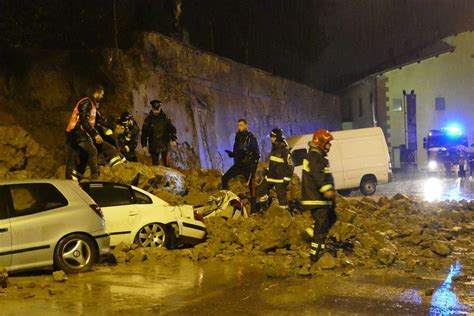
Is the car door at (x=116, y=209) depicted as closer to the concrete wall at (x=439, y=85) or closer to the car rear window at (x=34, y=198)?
the car rear window at (x=34, y=198)

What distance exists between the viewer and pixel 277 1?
32219mm

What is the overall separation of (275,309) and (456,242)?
→ 212 inches

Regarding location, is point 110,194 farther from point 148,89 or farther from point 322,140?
point 148,89

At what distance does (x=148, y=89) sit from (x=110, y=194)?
20.7 ft

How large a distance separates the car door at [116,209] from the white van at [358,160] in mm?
9420

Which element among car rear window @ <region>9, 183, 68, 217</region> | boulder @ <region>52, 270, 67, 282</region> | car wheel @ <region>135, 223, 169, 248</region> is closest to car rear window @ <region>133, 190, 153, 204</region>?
car wheel @ <region>135, 223, 169, 248</region>

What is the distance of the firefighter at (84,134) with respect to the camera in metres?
11.4

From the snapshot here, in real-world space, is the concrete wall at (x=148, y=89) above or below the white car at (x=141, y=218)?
above

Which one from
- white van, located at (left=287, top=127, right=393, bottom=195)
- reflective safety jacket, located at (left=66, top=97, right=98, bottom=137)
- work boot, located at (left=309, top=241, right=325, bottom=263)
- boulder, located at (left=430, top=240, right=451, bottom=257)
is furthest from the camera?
white van, located at (left=287, top=127, right=393, bottom=195)

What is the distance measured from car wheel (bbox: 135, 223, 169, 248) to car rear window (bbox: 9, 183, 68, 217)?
185 centimetres

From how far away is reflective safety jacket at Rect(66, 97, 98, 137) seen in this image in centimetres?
1137

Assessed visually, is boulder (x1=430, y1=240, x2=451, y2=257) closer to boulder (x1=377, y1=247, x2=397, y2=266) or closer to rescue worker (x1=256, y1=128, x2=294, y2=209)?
boulder (x1=377, y1=247, x2=397, y2=266)

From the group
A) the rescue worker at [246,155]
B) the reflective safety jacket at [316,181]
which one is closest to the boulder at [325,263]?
the reflective safety jacket at [316,181]

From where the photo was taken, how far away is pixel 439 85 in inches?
1462
